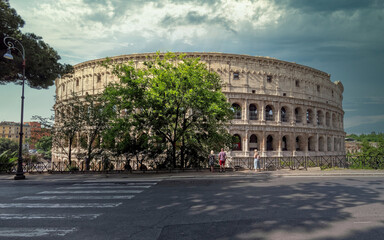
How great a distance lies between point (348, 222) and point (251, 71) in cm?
3158

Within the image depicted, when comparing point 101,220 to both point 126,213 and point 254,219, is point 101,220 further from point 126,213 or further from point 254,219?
point 254,219

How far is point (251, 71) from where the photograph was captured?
1369 inches

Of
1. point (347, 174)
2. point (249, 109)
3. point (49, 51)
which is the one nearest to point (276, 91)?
point (249, 109)

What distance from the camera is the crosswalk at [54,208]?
4949 millimetres

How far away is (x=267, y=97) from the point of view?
3497 cm

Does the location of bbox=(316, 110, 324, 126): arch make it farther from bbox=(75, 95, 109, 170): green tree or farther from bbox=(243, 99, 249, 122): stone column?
bbox=(75, 95, 109, 170): green tree

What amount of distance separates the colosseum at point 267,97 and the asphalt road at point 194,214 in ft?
76.6

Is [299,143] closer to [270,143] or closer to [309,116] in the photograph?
[270,143]

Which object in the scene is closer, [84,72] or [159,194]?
[159,194]

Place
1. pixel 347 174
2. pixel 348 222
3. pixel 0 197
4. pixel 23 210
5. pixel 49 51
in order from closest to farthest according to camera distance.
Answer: pixel 348 222 < pixel 23 210 < pixel 0 197 < pixel 347 174 < pixel 49 51

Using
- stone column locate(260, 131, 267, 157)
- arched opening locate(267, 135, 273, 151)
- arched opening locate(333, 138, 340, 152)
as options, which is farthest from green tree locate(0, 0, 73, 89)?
arched opening locate(333, 138, 340, 152)

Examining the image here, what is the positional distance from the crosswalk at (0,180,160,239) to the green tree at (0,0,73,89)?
11.4m

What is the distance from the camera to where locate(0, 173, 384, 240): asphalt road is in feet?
15.6

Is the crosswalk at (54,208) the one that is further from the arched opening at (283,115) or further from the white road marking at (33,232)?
the arched opening at (283,115)
